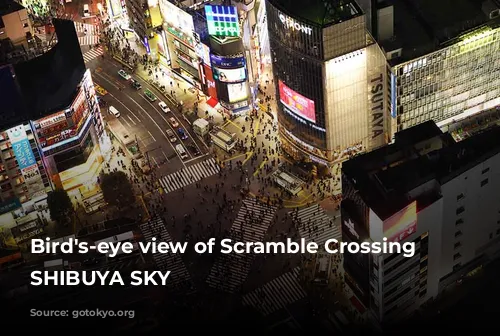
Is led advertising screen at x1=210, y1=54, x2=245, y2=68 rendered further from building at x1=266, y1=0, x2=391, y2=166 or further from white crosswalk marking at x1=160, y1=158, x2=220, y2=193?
white crosswalk marking at x1=160, y1=158, x2=220, y2=193

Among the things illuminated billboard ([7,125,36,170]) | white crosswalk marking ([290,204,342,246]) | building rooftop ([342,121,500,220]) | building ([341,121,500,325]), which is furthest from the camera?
illuminated billboard ([7,125,36,170])

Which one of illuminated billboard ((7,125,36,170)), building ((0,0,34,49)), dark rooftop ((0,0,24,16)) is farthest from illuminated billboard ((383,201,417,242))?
dark rooftop ((0,0,24,16))

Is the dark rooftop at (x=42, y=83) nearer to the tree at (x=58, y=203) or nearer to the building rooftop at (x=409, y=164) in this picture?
the tree at (x=58, y=203)

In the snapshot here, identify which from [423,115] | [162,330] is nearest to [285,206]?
[423,115]

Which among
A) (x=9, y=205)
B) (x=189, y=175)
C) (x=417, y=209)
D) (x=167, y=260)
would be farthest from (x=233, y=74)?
(x=417, y=209)

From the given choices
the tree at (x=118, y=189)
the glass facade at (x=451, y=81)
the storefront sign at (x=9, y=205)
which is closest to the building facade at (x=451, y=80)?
the glass facade at (x=451, y=81)

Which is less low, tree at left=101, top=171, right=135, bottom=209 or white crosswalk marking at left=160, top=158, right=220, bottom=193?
tree at left=101, top=171, right=135, bottom=209
